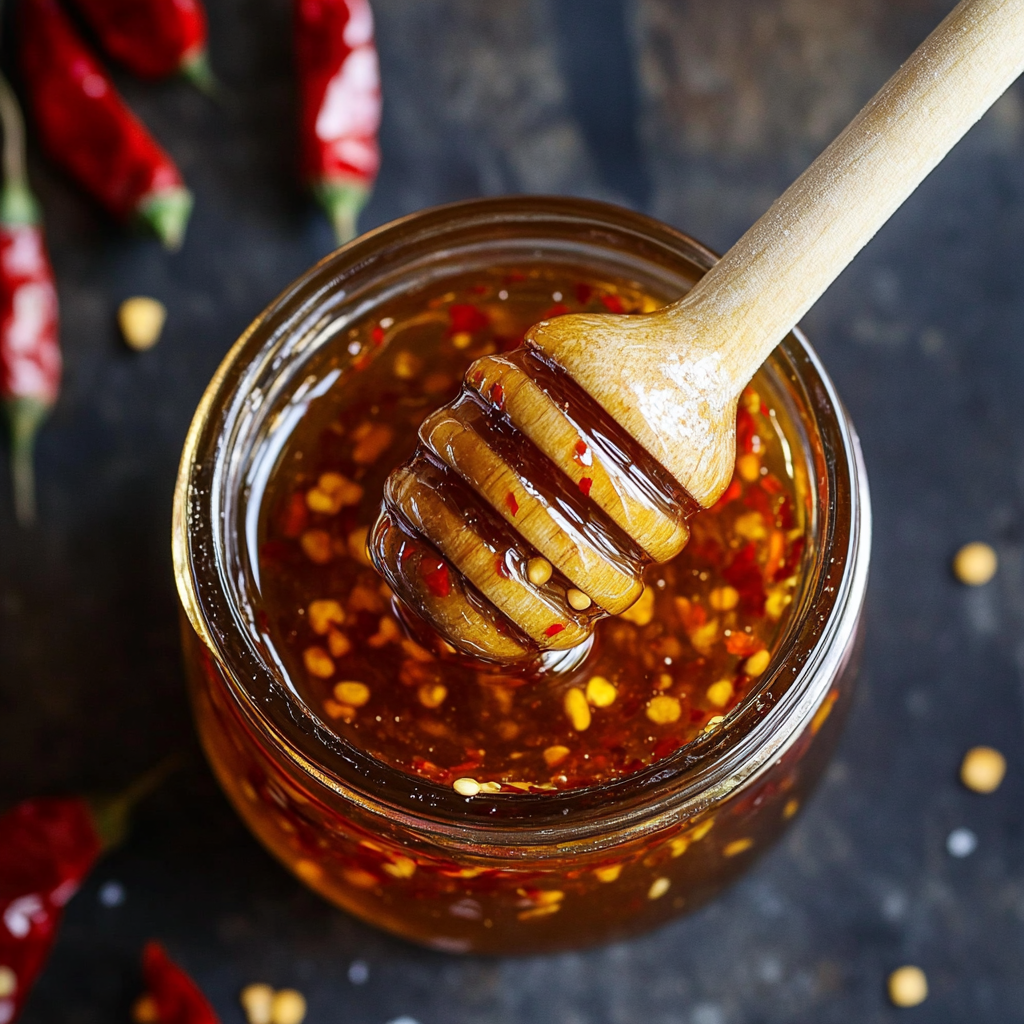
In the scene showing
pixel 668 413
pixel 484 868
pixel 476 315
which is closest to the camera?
pixel 668 413

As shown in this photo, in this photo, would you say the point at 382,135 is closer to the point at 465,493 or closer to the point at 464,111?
the point at 464,111

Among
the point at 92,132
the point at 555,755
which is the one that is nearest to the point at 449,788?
the point at 555,755

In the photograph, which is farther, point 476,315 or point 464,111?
point 464,111

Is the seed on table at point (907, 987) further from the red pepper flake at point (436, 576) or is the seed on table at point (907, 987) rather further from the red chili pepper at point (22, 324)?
the red chili pepper at point (22, 324)

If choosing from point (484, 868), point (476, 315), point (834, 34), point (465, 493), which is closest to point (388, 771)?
point (484, 868)

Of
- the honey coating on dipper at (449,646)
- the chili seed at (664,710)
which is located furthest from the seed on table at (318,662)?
the chili seed at (664,710)

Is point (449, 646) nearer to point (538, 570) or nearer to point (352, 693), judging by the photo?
point (352, 693)
